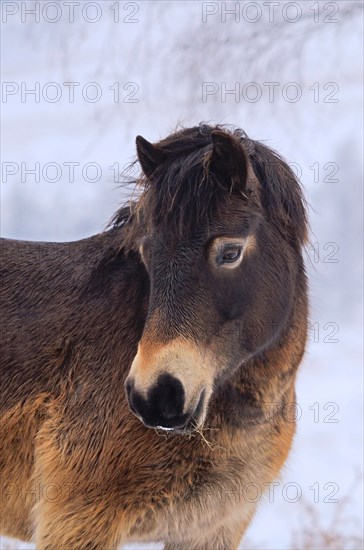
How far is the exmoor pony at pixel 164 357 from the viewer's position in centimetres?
329

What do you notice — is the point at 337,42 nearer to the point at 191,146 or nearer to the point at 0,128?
the point at 191,146

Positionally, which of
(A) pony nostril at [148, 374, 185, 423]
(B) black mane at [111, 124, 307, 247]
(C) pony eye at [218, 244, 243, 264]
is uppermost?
(B) black mane at [111, 124, 307, 247]

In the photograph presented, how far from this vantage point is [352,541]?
553cm

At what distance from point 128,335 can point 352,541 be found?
8.52 feet

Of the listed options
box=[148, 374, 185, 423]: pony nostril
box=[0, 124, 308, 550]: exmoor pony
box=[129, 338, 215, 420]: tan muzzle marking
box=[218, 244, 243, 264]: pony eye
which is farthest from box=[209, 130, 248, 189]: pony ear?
box=[148, 374, 185, 423]: pony nostril

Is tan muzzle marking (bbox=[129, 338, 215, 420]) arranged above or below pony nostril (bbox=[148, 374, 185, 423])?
above

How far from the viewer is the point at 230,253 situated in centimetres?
337

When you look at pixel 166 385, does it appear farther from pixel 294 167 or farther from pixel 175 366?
pixel 294 167

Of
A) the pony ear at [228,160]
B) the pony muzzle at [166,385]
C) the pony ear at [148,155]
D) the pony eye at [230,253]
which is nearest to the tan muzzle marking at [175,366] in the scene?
the pony muzzle at [166,385]

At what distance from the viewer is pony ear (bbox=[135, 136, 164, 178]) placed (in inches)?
139

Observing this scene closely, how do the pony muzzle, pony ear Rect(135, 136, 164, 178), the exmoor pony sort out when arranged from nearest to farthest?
the pony muzzle → the exmoor pony → pony ear Rect(135, 136, 164, 178)

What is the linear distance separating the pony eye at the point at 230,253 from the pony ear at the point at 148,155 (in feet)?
1.69

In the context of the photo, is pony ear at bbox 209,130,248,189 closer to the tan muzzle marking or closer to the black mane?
the black mane

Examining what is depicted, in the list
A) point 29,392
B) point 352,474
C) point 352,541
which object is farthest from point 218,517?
point 352,474
